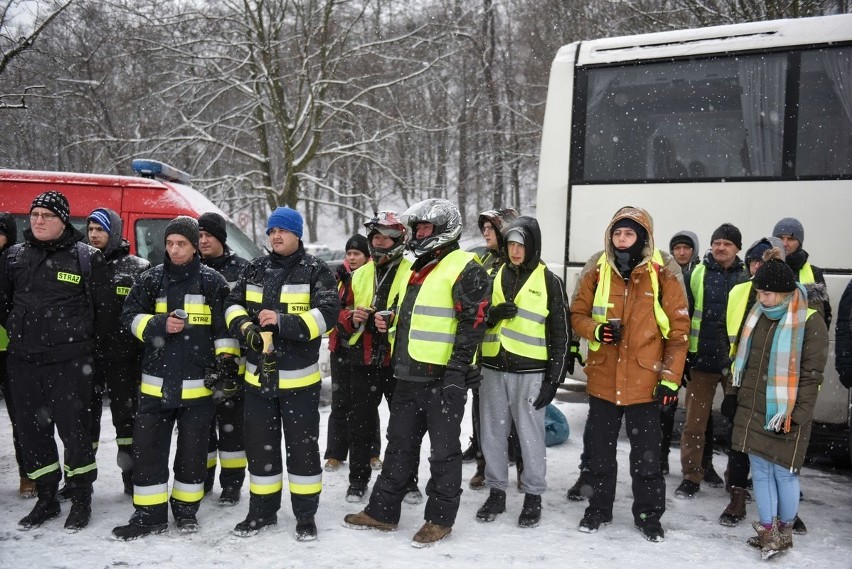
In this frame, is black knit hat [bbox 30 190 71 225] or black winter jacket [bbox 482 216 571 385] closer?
black knit hat [bbox 30 190 71 225]

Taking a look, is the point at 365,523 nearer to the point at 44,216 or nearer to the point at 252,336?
the point at 252,336

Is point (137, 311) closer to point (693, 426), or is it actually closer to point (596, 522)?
point (596, 522)

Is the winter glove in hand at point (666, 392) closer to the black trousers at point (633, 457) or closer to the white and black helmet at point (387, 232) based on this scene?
the black trousers at point (633, 457)

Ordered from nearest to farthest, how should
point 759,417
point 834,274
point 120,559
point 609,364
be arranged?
point 120,559 < point 759,417 < point 609,364 < point 834,274

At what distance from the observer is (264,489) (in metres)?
4.29

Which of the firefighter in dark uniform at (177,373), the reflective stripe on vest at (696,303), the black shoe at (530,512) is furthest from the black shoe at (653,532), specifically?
the firefighter in dark uniform at (177,373)

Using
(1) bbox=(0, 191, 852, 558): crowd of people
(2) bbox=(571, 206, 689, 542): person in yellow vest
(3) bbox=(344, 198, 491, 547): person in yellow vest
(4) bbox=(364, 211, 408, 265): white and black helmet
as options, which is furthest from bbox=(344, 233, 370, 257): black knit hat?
(2) bbox=(571, 206, 689, 542): person in yellow vest

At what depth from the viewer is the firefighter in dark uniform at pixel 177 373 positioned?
168 inches

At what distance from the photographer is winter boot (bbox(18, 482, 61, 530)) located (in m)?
4.41

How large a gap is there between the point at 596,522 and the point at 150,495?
2869mm

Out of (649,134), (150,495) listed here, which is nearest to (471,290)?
(150,495)

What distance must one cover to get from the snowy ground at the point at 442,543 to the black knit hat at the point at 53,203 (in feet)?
6.62

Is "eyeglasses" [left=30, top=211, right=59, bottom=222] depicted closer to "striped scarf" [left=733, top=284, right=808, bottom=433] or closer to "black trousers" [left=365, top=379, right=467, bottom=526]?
"black trousers" [left=365, top=379, right=467, bottom=526]

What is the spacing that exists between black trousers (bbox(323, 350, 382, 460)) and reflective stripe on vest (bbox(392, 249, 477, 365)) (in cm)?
97
